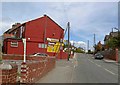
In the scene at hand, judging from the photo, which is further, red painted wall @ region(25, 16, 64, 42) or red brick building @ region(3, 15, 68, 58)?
red painted wall @ region(25, 16, 64, 42)

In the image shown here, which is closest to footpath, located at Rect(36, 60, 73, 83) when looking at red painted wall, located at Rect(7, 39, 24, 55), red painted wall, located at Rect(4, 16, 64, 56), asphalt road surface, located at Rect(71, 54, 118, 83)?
asphalt road surface, located at Rect(71, 54, 118, 83)

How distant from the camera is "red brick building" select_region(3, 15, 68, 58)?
48953mm

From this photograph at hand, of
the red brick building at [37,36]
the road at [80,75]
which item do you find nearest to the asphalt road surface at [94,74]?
the road at [80,75]

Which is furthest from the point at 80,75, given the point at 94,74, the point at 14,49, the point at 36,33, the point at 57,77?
the point at 36,33

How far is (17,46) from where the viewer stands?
49.0 meters

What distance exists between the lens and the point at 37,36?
51.9 meters

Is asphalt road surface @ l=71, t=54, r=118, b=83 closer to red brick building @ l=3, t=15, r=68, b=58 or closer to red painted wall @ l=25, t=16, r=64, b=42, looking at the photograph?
red brick building @ l=3, t=15, r=68, b=58

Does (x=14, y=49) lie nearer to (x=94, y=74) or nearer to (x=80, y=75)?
(x=94, y=74)

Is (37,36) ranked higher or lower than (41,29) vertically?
lower

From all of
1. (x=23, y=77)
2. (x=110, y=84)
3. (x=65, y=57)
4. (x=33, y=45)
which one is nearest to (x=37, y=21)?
(x=33, y=45)

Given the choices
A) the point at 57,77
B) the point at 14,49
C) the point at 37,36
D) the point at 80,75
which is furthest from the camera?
the point at 37,36

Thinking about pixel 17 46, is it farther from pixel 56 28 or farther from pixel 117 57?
pixel 117 57

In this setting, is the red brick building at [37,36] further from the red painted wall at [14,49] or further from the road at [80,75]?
the road at [80,75]

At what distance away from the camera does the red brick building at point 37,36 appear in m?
49.0
